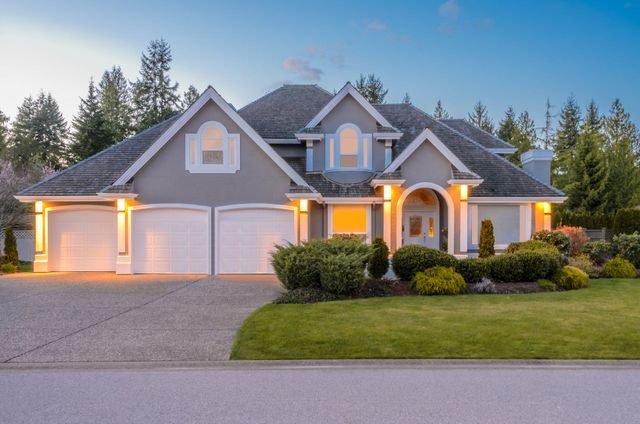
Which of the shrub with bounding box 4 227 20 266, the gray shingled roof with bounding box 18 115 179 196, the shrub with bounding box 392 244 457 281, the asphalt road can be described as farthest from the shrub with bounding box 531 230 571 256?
the shrub with bounding box 4 227 20 266

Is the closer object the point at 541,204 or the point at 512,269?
the point at 512,269

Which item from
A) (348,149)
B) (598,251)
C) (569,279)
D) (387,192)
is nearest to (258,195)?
(348,149)

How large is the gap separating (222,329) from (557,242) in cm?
1350

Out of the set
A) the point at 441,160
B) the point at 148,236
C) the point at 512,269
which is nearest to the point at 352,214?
the point at 441,160

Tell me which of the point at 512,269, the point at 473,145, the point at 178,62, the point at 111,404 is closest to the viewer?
the point at 111,404

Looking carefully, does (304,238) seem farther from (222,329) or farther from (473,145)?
(473,145)

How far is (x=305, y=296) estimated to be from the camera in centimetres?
1085

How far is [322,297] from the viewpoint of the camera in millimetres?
10969

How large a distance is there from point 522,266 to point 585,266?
4.24 metres

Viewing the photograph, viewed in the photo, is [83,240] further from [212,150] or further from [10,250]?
[212,150]

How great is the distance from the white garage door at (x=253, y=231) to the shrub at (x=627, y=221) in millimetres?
22535

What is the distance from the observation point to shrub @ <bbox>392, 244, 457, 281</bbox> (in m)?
12.7

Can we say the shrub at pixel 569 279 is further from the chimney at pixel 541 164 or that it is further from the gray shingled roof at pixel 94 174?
the gray shingled roof at pixel 94 174

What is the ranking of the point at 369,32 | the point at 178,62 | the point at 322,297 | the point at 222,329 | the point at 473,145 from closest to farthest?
1. the point at 222,329
2. the point at 322,297
3. the point at 473,145
4. the point at 369,32
5. the point at 178,62
